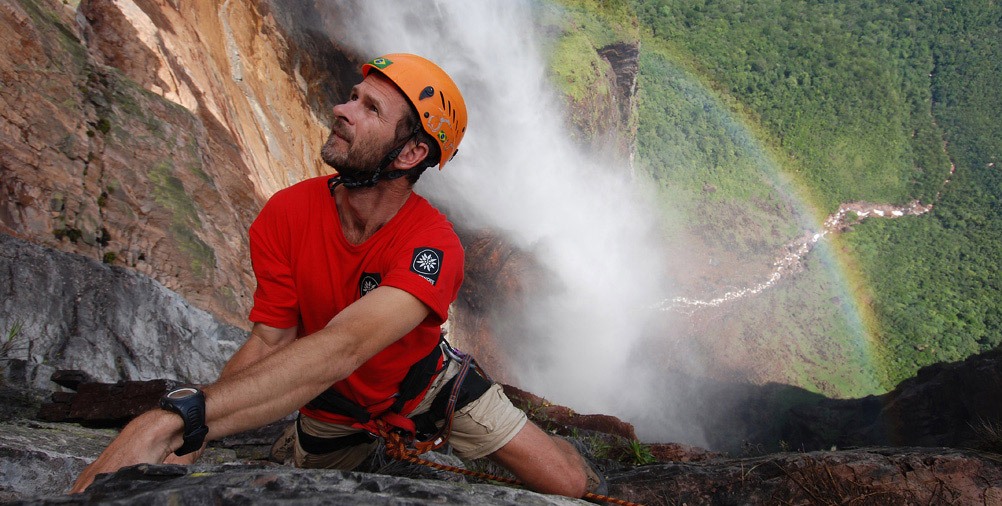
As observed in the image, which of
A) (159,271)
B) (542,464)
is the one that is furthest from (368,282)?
(159,271)

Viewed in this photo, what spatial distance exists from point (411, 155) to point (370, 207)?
11.0 inches

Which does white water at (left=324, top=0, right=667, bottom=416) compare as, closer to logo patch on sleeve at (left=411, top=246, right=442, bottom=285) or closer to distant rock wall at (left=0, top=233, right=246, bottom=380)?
distant rock wall at (left=0, top=233, right=246, bottom=380)

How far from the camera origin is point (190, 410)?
1.65 meters

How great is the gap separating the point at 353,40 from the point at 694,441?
28.0 meters

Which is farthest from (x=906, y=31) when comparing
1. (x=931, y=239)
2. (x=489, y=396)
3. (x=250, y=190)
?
(x=489, y=396)

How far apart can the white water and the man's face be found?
1507 cm

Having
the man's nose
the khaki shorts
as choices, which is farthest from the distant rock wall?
the man's nose

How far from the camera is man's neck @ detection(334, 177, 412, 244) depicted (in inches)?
108

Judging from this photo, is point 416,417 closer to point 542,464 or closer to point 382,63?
point 542,464

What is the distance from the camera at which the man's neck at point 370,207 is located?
9.01 feet

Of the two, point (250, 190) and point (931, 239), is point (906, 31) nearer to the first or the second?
point (931, 239)

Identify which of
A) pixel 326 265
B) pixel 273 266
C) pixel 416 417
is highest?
pixel 326 265

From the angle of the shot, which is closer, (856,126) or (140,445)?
(140,445)

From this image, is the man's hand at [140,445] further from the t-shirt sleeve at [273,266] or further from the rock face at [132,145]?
the rock face at [132,145]
